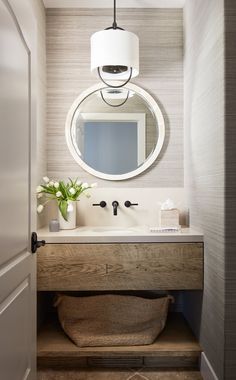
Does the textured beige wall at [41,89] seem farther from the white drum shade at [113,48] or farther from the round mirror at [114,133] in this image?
the white drum shade at [113,48]

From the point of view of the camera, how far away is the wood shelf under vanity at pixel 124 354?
2.17 meters

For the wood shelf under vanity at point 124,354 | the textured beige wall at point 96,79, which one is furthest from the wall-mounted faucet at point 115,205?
the wood shelf under vanity at point 124,354

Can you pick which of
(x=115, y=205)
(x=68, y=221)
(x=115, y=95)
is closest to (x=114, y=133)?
(x=115, y=95)

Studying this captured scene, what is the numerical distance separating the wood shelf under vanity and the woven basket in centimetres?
5

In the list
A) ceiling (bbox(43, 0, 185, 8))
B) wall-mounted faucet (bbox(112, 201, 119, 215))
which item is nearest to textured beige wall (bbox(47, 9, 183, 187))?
ceiling (bbox(43, 0, 185, 8))

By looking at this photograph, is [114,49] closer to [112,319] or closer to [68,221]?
[68,221]

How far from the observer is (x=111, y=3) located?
2.71 m

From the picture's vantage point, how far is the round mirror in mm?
2746

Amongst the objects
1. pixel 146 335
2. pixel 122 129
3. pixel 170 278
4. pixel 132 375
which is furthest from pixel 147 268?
pixel 122 129

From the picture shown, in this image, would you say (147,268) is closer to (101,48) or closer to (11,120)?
(11,120)

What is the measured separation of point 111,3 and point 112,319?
2296 mm

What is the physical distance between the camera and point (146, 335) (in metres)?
2.25

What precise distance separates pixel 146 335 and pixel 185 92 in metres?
1.75

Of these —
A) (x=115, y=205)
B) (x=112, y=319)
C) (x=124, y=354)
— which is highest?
(x=115, y=205)
